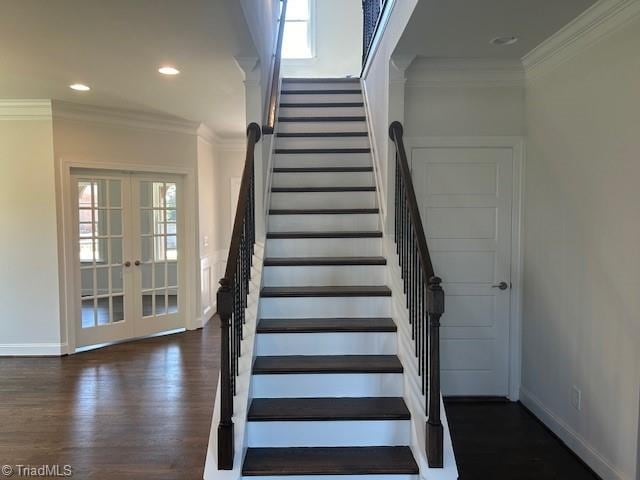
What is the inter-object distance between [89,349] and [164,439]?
2495mm

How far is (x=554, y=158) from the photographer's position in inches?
121

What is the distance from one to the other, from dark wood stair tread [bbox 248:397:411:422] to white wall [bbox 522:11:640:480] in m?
1.19

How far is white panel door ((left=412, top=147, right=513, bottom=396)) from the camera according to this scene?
11.5 ft

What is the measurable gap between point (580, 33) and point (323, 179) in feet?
7.05

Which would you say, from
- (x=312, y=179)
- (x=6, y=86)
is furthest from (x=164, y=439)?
(x=6, y=86)

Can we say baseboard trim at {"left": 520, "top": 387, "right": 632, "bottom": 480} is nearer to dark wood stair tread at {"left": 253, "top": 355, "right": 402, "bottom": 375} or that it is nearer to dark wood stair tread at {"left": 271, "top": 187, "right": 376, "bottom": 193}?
dark wood stair tread at {"left": 253, "top": 355, "right": 402, "bottom": 375}

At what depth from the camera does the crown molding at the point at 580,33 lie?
238 cm

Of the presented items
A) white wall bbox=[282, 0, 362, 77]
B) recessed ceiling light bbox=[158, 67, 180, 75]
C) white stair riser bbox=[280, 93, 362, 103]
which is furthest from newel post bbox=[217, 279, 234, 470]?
white wall bbox=[282, 0, 362, 77]

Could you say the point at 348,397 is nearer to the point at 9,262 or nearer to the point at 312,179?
the point at 312,179

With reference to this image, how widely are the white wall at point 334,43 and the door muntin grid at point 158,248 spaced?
9.29 feet

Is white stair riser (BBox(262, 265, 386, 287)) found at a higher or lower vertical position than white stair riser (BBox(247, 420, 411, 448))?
higher

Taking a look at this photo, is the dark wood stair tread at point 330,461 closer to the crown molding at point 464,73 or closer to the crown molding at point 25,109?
the crown molding at point 464,73

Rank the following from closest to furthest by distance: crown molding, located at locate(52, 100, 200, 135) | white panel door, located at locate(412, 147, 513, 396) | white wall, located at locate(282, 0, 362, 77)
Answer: white panel door, located at locate(412, 147, 513, 396), crown molding, located at locate(52, 100, 200, 135), white wall, located at locate(282, 0, 362, 77)

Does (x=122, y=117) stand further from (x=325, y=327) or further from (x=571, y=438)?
(x=571, y=438)
